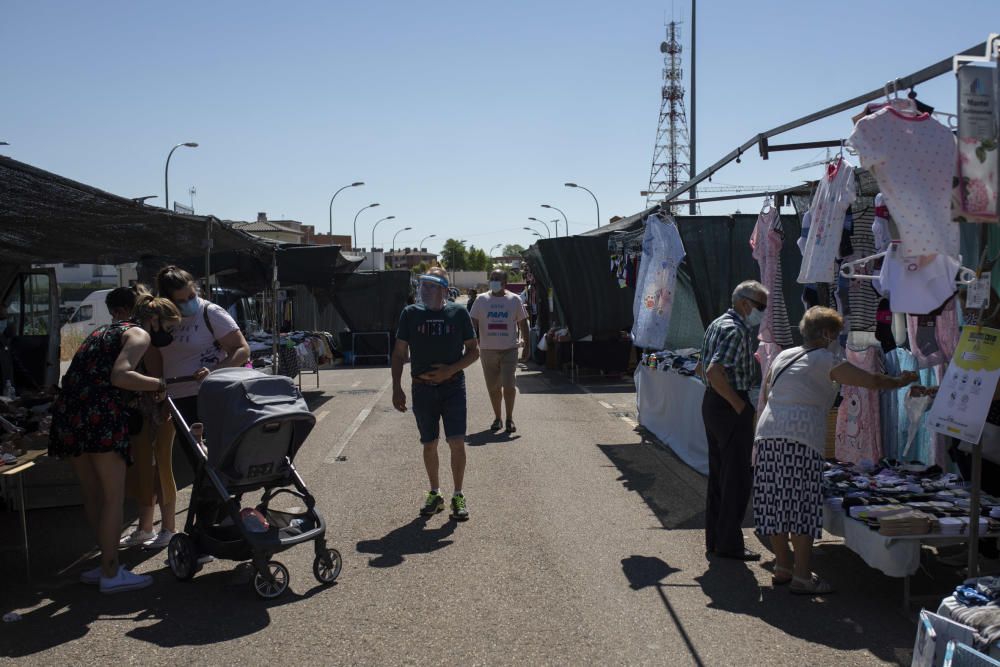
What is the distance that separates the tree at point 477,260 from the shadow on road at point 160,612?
143 m

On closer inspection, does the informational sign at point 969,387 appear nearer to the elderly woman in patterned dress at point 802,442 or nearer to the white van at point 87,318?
the elderly woman in patterned dress at point 802,442

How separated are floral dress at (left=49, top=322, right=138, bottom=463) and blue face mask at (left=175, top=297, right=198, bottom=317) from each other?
41.5 inches

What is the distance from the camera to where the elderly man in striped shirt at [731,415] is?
560 cm

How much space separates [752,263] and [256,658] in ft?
29.7

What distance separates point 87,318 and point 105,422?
22.3 m

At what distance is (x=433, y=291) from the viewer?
22.1 feet

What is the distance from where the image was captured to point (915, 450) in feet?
22.0

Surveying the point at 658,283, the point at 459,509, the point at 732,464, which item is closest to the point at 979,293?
the point at 732,464

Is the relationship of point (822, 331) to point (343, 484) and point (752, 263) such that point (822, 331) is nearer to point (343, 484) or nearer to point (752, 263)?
point (343, 484)

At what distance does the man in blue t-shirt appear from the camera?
21.9ft

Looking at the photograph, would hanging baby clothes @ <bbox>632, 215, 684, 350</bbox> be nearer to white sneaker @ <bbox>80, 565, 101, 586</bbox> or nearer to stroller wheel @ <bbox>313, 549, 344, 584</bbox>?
stroller wheel @ <bbox>313, 549, 344, 584</bbox>

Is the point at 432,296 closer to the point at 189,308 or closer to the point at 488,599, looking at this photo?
the point at 189,308

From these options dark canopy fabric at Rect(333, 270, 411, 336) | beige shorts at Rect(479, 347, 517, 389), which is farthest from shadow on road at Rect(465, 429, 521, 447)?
dark canopy fabric at Rect(333, 270, 411, 336)

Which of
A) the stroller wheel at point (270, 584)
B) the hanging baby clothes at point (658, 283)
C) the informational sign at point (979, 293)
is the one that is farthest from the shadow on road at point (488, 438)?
the informational sign at point (979, 293)
